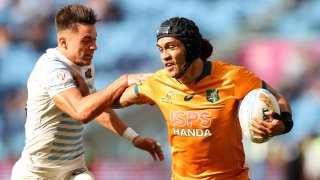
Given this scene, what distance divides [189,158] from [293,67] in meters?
9.01

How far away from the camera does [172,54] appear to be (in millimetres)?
5566

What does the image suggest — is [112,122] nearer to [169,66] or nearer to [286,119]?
[169,66]

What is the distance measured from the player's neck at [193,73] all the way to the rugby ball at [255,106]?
0.44 metres

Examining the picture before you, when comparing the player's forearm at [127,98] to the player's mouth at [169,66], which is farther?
the player's forearm at [127,98]

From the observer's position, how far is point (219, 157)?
5.71 meters

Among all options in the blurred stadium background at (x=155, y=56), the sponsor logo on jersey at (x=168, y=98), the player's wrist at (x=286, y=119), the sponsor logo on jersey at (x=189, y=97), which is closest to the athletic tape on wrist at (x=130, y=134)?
the sponsor logo on jersey at (x=168, y=98)

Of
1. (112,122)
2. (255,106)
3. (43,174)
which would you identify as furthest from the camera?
(112,122)

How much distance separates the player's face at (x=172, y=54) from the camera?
18.2 ft

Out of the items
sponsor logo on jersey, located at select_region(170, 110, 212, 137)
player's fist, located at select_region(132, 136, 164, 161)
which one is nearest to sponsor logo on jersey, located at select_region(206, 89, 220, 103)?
sponsor logo on jersey, located at select_region(170, 110, 212, 137)

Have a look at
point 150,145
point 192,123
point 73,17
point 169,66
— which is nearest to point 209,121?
point 192,123

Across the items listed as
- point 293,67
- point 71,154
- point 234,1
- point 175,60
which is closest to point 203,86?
point 175,60

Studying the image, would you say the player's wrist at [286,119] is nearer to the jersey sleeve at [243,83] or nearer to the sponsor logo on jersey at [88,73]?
the jersey sleeve at [243,83]

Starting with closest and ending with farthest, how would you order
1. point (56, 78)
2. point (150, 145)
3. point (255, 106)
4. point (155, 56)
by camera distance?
point (255, 106)
point (56, 78)
point (150, 145)
point (155, 56)

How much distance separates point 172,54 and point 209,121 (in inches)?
24.0
